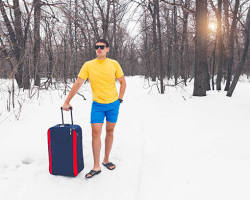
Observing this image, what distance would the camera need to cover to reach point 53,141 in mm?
2648

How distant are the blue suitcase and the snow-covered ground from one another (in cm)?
13

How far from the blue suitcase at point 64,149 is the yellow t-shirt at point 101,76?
58 cm

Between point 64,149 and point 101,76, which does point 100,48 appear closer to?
point 101,76

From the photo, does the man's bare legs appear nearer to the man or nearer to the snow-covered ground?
the man

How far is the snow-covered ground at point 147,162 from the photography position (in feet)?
7.64

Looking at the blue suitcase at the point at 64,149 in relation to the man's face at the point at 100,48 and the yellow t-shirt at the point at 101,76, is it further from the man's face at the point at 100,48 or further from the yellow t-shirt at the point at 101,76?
the man's face at the point at 100,48

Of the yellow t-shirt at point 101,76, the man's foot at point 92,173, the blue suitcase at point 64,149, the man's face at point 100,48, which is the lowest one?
the man's foot at point 92,173

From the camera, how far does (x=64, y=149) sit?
265cm

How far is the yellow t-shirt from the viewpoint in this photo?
262 cm

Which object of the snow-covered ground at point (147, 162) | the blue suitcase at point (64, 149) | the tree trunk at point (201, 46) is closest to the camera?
the snow-covered ground at point (147, 162)

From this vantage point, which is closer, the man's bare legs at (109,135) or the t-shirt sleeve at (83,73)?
the t-shirt sleeve at (83,73)

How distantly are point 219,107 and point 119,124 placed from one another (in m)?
3.86

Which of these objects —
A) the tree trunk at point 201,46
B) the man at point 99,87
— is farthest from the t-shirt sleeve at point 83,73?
the tree trunk at point 201,46

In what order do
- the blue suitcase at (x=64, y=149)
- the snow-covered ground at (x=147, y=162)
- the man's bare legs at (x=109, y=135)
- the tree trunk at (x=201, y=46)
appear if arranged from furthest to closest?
the tree trunk at (x=201, y=46), the man's bare legs at (x=109, y=135), the blue suitcase at (x=64, y=149), the snow-covered ground at (x=147, y=162)
